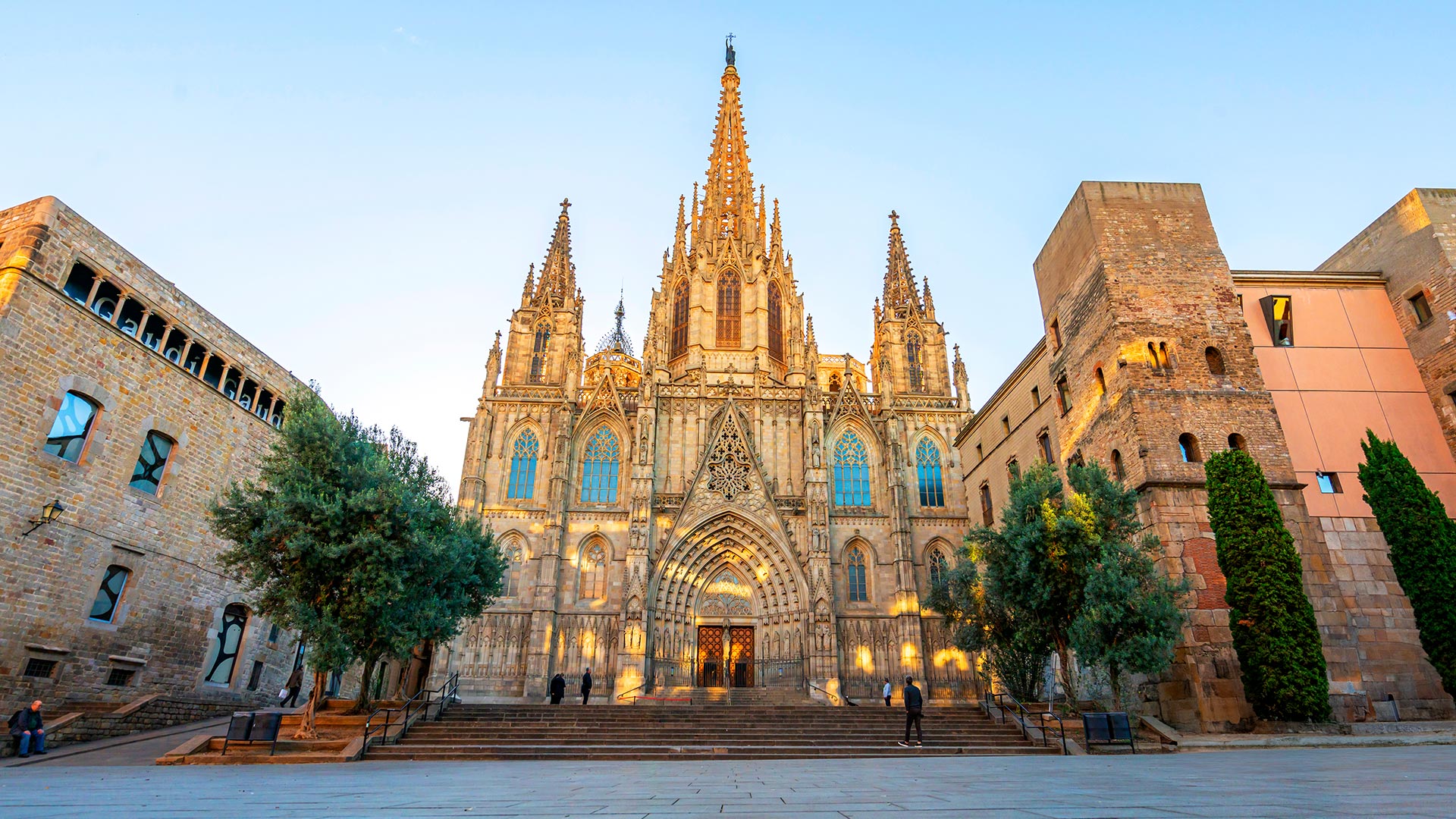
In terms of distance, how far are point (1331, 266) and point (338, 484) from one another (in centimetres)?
2969

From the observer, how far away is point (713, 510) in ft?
95.5

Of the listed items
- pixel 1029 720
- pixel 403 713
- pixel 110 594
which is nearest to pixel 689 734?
pixel 403 713

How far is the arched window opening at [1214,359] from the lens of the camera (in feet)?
59.6

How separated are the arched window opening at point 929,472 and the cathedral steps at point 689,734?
1399cm

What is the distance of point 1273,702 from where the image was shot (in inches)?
539

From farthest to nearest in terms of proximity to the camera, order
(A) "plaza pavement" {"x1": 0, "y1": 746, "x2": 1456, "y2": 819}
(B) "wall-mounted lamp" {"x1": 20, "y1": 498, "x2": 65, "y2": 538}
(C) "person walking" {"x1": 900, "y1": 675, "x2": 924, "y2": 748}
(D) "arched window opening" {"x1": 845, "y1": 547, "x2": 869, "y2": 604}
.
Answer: (D) "arched window opening" {"x1": 845, "y1": 547, "x2": 869, "y2": 604}, (B) "wall-mounted lamp" {"x1": 20, "y1": 498, "x2": 65, "y2": 538}, (C) "person walking" {"x1": 900, "y1": 675, "x2": 924, "y2": 748}, (A) "plaza pavement" {"x1": 0, "y1": 746, "x2": 1456, "y2": 819}

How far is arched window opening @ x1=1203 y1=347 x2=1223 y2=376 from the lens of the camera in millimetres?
18156

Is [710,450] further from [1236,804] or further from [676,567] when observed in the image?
[1236,804]

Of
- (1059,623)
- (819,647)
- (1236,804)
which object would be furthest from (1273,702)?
(819,647)

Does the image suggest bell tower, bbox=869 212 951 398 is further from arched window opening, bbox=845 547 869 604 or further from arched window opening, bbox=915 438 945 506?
arched window opening, bbox=845 547 869 604

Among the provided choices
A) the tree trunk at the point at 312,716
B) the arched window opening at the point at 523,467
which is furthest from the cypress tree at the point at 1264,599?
the arched window opening at the point at 523,467

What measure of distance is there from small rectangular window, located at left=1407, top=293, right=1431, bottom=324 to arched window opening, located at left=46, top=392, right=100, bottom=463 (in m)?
34.2

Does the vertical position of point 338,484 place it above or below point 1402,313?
below

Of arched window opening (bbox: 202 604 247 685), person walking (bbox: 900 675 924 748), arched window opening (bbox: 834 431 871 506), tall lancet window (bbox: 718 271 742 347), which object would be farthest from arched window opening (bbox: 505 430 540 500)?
person walking (bbox: 900 675 924 748)
